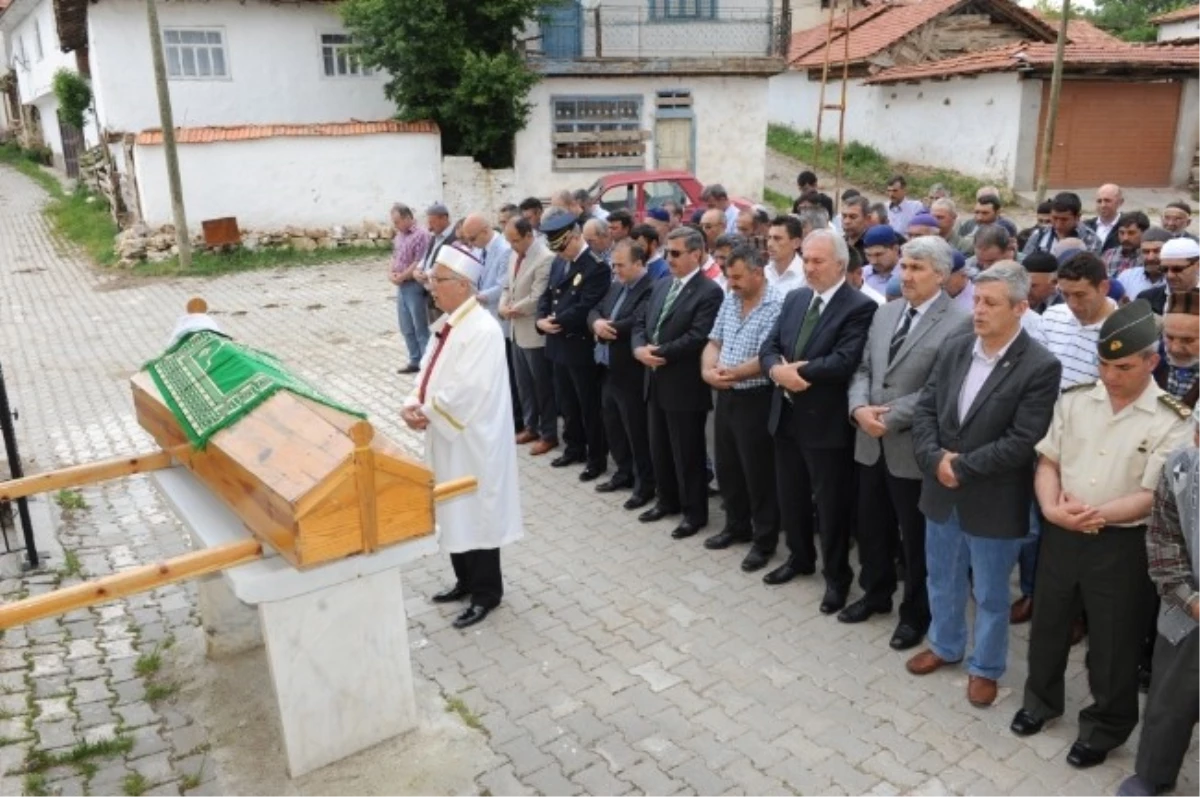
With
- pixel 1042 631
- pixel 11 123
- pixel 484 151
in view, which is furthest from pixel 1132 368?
pixel 11 123

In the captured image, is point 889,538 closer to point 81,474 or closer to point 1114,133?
point 81,474

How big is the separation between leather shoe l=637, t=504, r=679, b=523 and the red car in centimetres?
841

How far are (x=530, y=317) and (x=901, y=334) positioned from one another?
11.0 ft

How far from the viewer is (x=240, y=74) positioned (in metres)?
19.2

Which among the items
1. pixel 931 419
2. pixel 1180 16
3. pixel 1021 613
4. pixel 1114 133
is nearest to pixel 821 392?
pixel 931 419

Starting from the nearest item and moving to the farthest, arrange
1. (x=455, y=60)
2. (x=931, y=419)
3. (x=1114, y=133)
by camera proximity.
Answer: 1. (x=931, y=419)
2. (x=455, y=60)
3. (x=1114, y=133)

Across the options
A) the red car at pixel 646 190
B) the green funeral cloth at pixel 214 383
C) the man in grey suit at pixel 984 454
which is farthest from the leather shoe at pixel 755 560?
the red car at pixel 646 190

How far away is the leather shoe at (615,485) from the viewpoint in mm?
6648

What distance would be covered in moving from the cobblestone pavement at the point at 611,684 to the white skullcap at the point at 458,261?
1.82 meters

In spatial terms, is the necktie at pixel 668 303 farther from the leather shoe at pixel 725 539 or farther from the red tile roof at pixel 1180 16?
the red tile roof at pixel 1180 16

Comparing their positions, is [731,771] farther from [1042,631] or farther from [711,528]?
[711,528]

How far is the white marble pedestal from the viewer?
11.3ft

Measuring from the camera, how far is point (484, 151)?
18.3 m

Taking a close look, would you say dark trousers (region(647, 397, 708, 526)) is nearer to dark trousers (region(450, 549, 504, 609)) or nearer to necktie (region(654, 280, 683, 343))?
necktie (region(654, 280, 683, 343))
